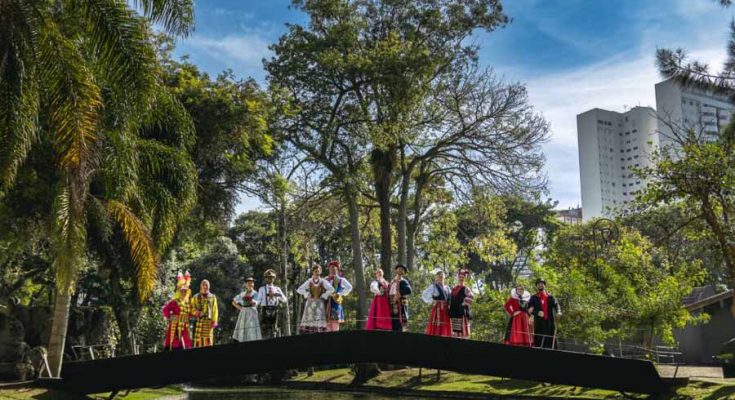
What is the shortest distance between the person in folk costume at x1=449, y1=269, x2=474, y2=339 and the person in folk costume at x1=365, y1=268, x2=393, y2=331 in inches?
57.4

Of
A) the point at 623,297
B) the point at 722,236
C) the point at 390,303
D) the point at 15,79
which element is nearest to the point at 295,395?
the point at 390,303

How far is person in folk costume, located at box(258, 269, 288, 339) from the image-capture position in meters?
14.9

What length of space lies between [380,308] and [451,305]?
1.57m

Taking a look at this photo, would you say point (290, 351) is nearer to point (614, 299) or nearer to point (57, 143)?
point (57, 143)

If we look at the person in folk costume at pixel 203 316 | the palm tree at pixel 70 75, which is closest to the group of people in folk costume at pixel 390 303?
the person in folk costume at pixel 203 316

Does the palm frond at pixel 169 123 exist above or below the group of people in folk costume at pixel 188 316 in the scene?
above

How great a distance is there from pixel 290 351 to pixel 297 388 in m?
12.2

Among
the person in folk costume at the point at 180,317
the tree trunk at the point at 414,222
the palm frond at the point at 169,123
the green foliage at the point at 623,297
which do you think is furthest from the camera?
the tree trunk at the point at 414,222

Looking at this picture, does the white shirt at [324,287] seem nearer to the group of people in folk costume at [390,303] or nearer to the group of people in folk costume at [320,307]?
the group of people in folk costume at [320,307]

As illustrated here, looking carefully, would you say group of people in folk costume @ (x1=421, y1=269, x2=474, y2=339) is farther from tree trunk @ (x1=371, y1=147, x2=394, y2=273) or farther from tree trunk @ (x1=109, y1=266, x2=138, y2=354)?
tree trunk @ (x1=371, y1=147, x2=394, y2=273)

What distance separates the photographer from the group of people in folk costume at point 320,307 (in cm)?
Result: 1497

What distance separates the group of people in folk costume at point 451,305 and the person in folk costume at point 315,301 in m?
2.11

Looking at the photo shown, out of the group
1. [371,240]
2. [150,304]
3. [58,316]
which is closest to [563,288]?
[58,316]

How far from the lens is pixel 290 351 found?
46.7 ft
